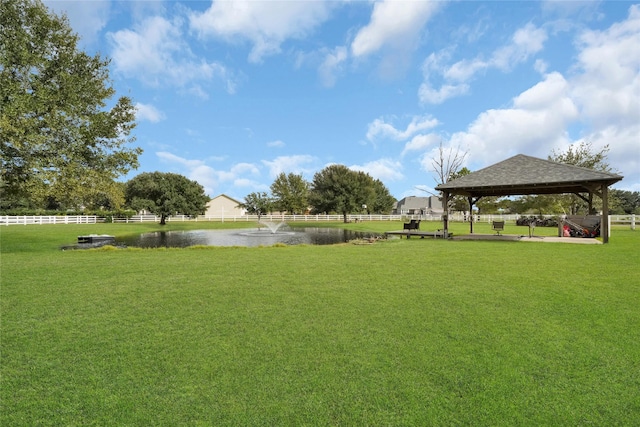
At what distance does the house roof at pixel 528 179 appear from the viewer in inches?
600

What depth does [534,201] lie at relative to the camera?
38062 mm

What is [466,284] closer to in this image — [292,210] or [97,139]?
[97,139]

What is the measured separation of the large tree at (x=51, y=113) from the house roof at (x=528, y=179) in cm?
1673

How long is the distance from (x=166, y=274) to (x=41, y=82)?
13368 mm

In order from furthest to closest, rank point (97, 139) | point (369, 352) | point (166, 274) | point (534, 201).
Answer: point (534, 201), point (97, 139), point (166, 274), point (369, 352)

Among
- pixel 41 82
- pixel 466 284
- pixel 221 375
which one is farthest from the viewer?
pixel 41 82

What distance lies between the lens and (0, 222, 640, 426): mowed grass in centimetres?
302

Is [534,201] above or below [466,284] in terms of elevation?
above

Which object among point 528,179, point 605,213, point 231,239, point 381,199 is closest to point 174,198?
point 231,239

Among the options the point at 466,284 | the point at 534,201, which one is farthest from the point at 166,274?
the point at 534,201

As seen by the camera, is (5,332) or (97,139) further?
(97,139)

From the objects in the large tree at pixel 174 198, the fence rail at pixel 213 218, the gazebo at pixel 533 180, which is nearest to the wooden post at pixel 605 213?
the gazebo at pixel 533 180

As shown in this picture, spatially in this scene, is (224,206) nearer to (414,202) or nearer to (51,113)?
(414,202)

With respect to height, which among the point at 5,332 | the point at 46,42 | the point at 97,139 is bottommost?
the point at 5,332
